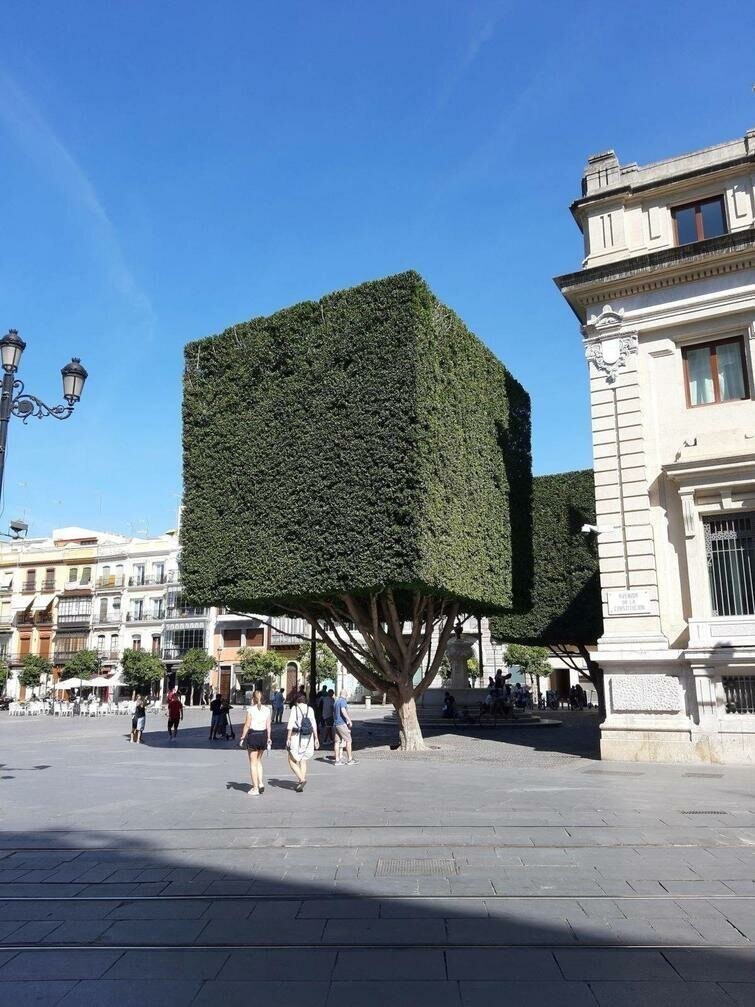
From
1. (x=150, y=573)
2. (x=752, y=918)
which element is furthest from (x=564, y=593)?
(x=150, y=573)

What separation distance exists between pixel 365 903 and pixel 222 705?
20144 millimetres

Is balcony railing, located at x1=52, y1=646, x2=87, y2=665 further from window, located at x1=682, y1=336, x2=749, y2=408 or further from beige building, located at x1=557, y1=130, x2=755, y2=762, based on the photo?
window, located at x1=682, y1=336, x2=749, y2=408

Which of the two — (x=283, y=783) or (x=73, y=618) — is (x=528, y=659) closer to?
(x=73, y=618)

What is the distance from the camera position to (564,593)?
3183 centimetres

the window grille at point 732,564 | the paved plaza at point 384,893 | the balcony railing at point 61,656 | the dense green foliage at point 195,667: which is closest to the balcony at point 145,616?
the balcony railing at point 61,656

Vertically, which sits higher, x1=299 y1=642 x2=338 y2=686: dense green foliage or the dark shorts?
x1=299 y1=642 x2=338 y2=686: dense green foliage

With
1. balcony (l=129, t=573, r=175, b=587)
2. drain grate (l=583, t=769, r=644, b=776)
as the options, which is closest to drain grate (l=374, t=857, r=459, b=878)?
drain grate (l=583, t=769, r=644, b=776)

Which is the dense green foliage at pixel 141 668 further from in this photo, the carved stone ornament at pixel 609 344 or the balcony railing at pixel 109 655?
the carved stone ornament at pixel 609 344

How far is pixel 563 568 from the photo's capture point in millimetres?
31875

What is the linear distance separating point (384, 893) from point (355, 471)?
39.8 feet

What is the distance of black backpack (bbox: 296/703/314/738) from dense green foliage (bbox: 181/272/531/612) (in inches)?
190

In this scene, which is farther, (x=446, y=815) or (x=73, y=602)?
(x=73, y=602)

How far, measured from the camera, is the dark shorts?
1305 cm

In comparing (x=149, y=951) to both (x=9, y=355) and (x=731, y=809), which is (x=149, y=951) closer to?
(x=731, y=809)
